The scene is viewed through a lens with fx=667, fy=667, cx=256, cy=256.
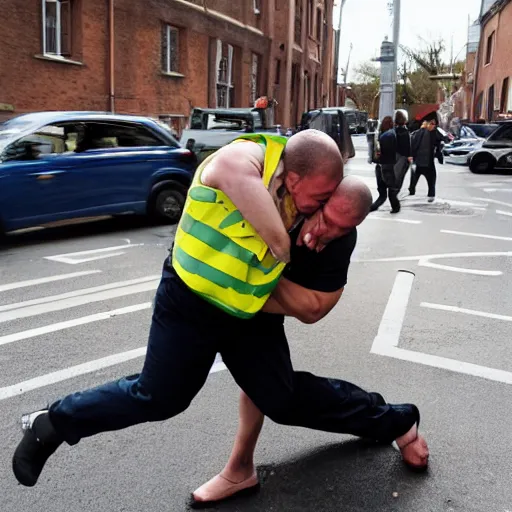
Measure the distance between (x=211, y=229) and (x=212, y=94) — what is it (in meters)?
21.6

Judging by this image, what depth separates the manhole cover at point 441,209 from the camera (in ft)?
38.9

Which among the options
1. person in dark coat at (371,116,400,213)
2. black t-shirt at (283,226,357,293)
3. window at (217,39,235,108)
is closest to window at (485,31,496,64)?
window at (217,39,235,108)

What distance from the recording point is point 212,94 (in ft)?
75.8

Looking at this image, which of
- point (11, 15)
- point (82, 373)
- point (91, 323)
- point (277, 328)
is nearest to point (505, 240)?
point (91, 323)

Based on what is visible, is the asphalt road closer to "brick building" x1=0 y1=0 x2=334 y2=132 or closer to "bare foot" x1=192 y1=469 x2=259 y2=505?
"bare foot" x1=192 y1=469 x2=259 y2=505

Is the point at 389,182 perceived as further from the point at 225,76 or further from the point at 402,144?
the point at 225,76

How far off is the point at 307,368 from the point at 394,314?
1511mm

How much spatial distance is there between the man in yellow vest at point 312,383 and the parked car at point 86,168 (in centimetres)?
612

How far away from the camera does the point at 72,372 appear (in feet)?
13.7

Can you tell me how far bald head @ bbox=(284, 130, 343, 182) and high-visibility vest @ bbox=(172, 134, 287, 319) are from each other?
6 centimetres

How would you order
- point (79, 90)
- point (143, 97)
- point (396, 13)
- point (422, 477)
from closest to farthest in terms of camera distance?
point (422, 477)
point (79, 90)
point (143, 97)
point (396, 13)

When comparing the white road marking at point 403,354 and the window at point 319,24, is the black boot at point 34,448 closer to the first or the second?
the white road marking at point 403,354

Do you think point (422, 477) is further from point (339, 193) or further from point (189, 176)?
point (189, 176)

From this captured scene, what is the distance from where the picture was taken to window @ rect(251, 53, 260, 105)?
27047 mm
